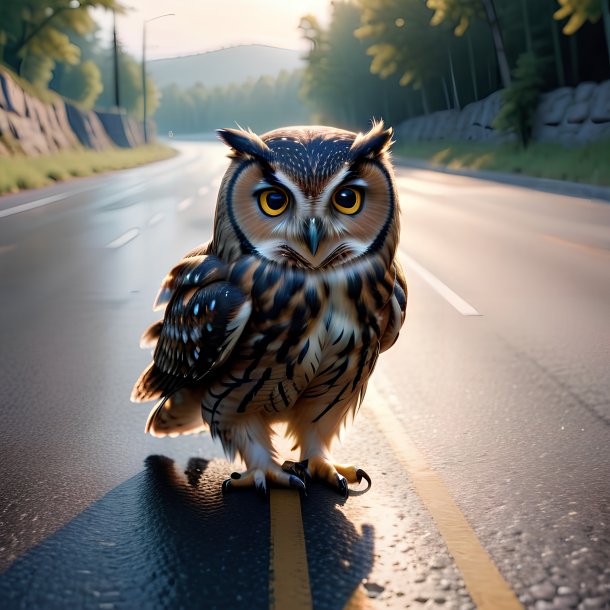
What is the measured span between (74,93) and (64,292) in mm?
91845

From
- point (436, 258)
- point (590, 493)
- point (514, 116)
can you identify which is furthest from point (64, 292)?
point (514, 116)

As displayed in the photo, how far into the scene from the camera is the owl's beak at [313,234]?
101 inches

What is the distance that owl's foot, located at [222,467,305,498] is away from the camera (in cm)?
339

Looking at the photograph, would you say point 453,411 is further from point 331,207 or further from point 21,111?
point 21,111

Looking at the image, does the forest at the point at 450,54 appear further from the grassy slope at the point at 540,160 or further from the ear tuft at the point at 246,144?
the ear tuft at the point at 246,144

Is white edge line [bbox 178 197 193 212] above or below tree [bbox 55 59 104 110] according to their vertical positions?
below

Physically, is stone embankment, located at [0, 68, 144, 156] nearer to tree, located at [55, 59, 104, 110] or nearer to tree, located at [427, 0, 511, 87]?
tree, located at [427, 0, 511, 87]

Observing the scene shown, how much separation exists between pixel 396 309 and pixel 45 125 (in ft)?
138

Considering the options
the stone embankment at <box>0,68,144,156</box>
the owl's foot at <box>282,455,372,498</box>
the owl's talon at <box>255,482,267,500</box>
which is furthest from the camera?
the stone embankment at <box>0,68,144,156</box>

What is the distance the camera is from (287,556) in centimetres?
295

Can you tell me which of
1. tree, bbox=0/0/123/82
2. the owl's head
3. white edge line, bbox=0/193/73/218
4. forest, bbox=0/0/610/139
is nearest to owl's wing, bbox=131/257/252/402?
the owl's head

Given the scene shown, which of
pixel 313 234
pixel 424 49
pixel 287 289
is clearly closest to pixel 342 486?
pixel 287 289

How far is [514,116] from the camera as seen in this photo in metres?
34.7

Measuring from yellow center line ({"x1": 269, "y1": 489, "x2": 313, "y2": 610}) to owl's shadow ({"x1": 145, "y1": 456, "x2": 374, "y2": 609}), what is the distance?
23 mm
